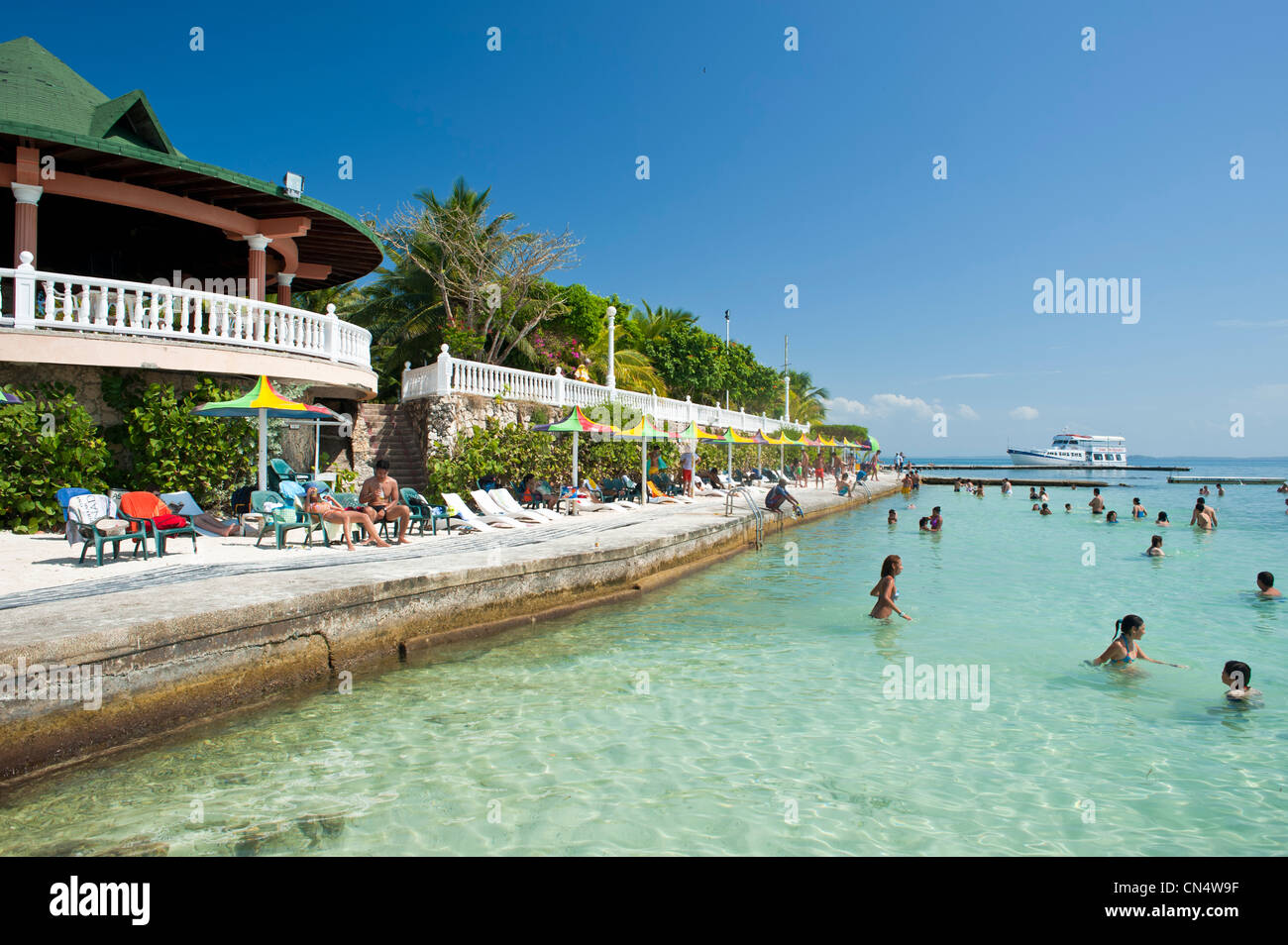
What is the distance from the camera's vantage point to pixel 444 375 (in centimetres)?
1730

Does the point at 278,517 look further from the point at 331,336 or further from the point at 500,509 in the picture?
the point at 331,336

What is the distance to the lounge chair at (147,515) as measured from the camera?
29.0 ft

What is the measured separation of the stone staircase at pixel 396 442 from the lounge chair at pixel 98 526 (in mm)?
8514

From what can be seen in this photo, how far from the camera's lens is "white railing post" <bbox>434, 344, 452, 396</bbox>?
56.5 feet

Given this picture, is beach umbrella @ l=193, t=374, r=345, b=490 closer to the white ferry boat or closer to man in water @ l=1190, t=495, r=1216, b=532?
man in water @ l=1190, t=495, r=1216, b=532

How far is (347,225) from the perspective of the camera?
55.5 ft

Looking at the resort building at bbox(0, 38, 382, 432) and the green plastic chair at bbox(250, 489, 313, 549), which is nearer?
the green plastic chair at bbox(250, 489, 313, 549)

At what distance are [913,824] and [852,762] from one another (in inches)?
37.4

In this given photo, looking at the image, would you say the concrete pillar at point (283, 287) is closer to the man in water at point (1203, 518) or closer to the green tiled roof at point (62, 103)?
the green tiled roof at point (62, 103)

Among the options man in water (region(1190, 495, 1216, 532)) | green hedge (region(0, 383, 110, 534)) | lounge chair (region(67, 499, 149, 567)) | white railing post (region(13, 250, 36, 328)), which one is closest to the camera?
lounge chair (region(67, 499, 149, 567))

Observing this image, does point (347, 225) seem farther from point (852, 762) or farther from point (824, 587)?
point (852, 762)

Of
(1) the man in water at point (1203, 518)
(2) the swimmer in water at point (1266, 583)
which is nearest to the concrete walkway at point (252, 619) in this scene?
(2) the swimmer in water at point (1266, 583)

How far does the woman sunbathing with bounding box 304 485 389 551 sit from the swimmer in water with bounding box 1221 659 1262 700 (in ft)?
34.4

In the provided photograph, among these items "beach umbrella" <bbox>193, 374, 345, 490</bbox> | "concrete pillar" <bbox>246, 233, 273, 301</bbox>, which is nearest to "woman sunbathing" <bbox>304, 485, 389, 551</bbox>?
"beach umbrella" <bbox>193, 374, 345, 490</bbox>
